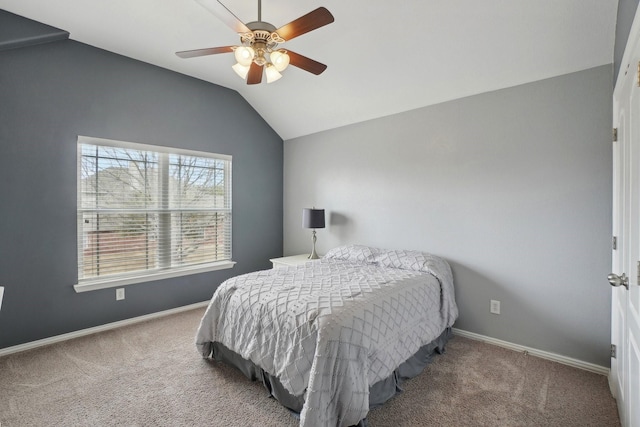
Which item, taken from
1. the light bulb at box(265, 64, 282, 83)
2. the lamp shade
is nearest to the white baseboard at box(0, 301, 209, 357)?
the lamp shade

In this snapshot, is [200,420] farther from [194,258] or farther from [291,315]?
[194,258]

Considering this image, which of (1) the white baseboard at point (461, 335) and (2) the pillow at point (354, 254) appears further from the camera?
(2) the pillow at point (354, 254)

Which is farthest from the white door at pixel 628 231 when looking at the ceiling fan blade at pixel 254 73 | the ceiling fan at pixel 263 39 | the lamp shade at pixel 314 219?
the lamp shade at pixel 314 219

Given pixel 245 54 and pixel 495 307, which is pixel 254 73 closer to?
pixel 245 54

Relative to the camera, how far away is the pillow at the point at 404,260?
9.35ft

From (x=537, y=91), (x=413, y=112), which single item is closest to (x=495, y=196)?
(x=537, y=91)

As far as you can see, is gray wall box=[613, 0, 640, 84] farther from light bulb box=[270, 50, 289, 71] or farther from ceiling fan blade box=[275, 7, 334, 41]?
light bulb box=[270, 50, 289, 71]

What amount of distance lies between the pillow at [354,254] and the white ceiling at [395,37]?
5.21ft

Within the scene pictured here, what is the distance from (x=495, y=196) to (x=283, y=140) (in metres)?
3.06

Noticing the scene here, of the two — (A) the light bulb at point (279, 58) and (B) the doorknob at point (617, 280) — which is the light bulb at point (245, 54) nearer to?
(A) the light bulb at point (279, 58)

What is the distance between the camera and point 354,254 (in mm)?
3363

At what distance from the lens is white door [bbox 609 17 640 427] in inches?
51.9

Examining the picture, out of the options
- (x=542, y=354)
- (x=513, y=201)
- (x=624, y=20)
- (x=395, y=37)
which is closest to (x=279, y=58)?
(x=395, y=37)

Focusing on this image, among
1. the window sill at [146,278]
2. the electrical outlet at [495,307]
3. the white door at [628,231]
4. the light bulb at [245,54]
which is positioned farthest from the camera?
the window sill at [146,278]
